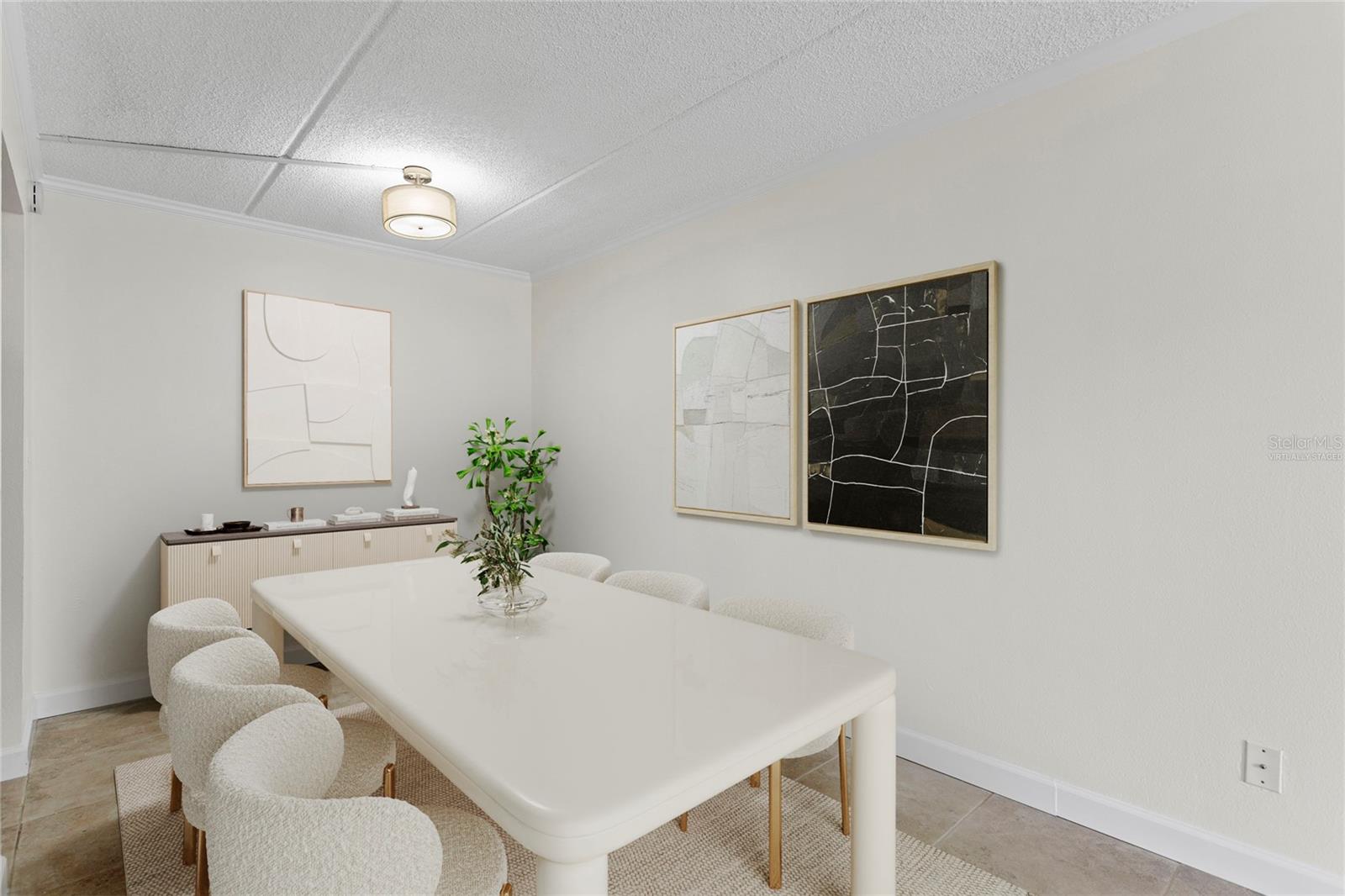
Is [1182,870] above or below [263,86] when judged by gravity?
below

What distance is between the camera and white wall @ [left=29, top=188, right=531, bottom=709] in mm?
3260

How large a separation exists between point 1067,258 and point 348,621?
268cm

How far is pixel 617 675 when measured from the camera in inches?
62.7

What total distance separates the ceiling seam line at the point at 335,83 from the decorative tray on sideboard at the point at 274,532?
1.78 metres

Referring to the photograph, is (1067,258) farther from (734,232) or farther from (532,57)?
(532,57)

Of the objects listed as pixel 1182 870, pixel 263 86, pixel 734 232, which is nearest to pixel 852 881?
pixel 1182 870

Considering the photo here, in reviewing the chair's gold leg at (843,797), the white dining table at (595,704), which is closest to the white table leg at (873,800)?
the white dining table at (595,704)

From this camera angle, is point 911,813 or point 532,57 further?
point 911,813

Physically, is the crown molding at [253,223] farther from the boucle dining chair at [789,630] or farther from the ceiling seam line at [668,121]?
the boucle dining chair at [789,630]

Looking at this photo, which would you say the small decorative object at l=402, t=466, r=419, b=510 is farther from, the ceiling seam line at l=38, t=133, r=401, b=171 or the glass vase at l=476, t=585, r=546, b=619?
the glass vase at l=476, t=585, r=546, b=619

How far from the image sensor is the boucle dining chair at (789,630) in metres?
1.98

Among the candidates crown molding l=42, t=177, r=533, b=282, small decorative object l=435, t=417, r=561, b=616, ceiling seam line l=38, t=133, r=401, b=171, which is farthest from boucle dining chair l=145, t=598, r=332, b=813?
crown molding l=42, t=177, r=533, b=282

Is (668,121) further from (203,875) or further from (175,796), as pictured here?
(175,796)

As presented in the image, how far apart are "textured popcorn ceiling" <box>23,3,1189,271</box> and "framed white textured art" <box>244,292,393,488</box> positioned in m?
0.83
